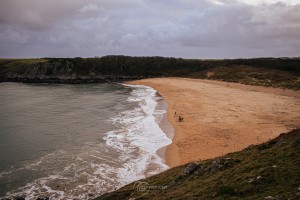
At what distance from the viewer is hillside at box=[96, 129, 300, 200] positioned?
11.0m

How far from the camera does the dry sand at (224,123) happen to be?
26531mm

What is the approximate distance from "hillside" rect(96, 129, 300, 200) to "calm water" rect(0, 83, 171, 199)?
17.8 feet

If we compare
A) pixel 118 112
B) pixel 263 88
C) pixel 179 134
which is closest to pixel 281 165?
pixel 179 134

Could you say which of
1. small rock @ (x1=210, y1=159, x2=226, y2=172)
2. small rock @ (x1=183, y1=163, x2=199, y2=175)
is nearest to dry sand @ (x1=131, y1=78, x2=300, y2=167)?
small rock @ (x1=183, y1=163, x2=199, y2=175)

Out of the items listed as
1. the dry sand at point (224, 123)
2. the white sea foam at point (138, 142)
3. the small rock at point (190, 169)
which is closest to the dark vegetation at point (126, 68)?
the dry sand at point (224, 123)

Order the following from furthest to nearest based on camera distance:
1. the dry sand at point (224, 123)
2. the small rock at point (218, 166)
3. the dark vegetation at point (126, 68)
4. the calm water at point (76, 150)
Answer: the dark vegetation at point (126, 68) → the dry sand at point (224, 123) → the calm water at point (76, 150) → the small rock at point (218, 166)

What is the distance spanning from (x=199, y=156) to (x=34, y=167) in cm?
1357

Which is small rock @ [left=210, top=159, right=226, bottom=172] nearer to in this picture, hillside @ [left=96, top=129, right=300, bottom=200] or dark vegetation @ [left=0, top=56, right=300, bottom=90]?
hillside @ [left=96, top=129, right=300, bottom=200]

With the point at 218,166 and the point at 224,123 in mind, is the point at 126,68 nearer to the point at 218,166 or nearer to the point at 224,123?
the point at 224,123

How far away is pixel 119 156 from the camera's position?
26266 mm

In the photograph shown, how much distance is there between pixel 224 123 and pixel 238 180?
24.0 metres

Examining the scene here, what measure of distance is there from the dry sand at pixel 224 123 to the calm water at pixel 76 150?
7.63ft

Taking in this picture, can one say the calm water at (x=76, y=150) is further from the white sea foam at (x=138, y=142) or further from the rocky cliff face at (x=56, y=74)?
the rocky cliff face at (x=56, y=74)

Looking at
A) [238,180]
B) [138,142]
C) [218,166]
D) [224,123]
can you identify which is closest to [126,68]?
[224,123]
